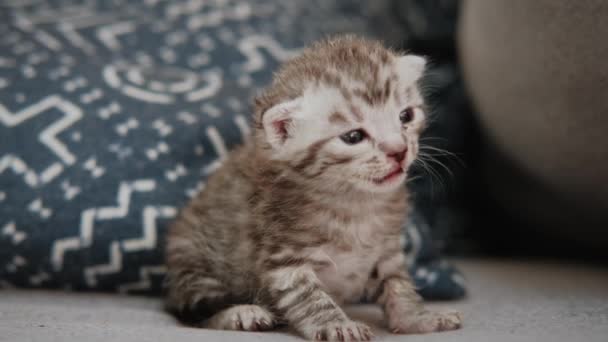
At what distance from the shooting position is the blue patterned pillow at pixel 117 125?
182 centimetres

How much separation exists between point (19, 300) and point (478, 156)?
1680mm

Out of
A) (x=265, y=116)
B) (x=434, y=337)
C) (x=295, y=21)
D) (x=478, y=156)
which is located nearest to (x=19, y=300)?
(x=265, y=116)

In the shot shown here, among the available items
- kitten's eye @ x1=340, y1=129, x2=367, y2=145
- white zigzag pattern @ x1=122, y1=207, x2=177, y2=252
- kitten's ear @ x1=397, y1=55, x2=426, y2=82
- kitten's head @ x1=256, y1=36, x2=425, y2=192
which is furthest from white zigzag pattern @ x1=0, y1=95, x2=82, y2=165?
kitten's ear @ x1=397, y1=55, x2=426, y2=82

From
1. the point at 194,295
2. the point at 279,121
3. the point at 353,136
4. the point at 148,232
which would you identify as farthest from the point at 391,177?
the point at 148,232

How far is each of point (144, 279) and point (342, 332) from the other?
75 cm

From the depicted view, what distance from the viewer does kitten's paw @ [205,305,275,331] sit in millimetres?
1460

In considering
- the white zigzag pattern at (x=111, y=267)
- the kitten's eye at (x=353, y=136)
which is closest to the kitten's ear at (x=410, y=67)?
the kitten's eye at (x=353, y=136)

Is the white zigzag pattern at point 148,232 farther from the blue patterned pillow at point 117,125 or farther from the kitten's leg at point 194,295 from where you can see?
the kitten's leg at point 194,295

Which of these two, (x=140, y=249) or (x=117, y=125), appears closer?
(x=140, y=249)

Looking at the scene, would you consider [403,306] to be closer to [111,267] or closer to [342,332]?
[342,332]

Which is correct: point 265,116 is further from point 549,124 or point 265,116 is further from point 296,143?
point 549,124

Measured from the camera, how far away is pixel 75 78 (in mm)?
2053

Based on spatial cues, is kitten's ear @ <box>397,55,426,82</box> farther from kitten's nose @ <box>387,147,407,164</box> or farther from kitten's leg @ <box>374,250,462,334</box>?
kitten's leg @ <box>374,250,462,334</box>

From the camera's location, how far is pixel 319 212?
154cm
